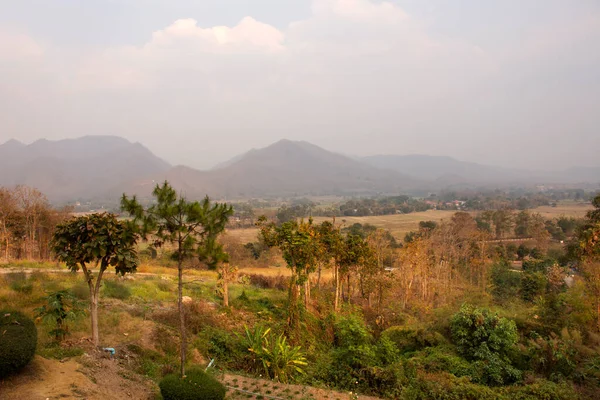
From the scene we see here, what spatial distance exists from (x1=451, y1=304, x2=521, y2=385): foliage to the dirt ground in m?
8.93

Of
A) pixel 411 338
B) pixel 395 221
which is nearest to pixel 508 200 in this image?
pixel 395 221

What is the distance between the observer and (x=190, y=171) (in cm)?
18312

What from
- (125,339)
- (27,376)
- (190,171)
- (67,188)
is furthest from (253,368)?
(190,171)

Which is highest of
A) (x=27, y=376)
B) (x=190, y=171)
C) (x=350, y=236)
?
(x=190, y=171)

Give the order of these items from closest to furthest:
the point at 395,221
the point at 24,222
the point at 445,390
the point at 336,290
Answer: the point at 445,390 → the point at 336,290 → the point at 24,222 → the point at 395,221

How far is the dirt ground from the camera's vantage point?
5.71 metres

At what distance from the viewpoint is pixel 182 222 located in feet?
22.7

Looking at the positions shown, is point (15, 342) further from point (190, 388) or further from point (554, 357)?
point (554, 357)

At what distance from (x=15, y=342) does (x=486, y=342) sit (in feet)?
38.7

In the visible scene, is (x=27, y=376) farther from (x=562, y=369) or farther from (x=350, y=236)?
(x=562, y=369)

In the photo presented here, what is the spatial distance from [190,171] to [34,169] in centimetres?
7596

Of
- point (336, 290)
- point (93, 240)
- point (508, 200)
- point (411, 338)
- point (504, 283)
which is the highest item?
point (93, 240)

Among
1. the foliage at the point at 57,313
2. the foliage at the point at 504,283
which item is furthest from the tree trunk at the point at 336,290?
the foliage at the point at 504,283

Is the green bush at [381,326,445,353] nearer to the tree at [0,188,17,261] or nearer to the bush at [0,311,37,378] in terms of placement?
the bush at [0,311,37,378]
